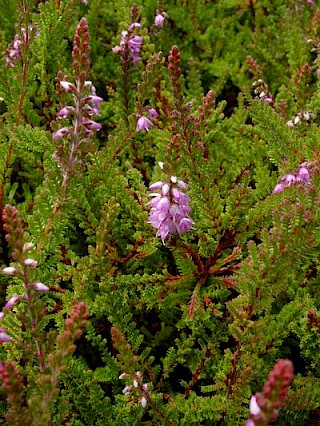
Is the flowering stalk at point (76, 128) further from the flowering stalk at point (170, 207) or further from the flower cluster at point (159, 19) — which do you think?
the flower cluster at point (159, 19)

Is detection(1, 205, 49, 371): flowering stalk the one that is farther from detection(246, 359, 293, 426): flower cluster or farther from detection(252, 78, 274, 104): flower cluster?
detection(252, 78, 274, 104): flower cluster

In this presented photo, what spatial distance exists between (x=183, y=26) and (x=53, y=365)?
2380mm

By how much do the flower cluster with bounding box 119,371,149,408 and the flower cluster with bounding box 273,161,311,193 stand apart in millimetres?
719

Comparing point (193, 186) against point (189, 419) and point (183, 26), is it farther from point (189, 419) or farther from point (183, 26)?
point (183, 26)

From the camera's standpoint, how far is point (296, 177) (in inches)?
66.7

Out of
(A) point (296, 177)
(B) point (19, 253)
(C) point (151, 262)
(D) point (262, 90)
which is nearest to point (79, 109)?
(B) point (19, 253)

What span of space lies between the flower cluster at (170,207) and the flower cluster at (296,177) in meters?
0.35

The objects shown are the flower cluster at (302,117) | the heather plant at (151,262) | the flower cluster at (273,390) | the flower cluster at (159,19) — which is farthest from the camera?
the flower cluster at (159,19)

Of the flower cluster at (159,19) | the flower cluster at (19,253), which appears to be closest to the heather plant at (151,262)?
the flower cluster at (19,253)

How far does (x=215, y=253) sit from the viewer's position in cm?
172

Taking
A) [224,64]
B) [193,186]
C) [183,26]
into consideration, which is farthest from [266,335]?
[183,26]

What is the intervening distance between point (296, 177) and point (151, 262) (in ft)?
1.82

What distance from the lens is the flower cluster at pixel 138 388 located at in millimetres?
1408

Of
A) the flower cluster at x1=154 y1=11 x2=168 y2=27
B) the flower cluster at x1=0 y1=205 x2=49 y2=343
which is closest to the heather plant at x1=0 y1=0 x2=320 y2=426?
the flower cluster at x1=0 y1=205 x2=49 y2=343
